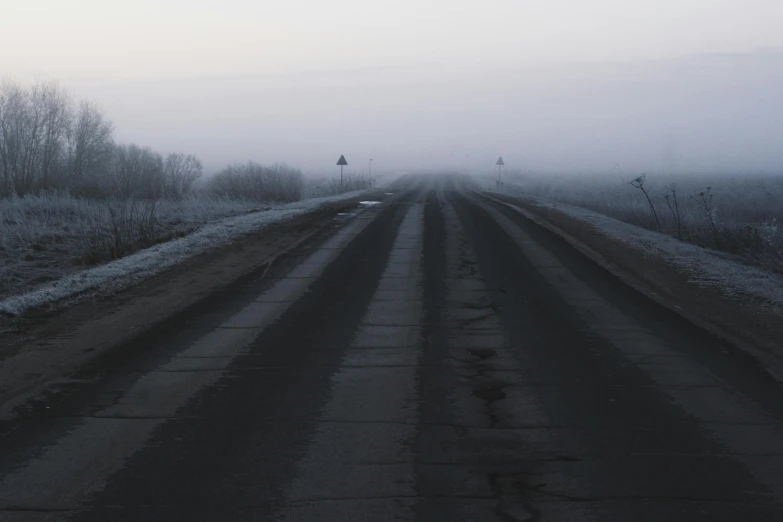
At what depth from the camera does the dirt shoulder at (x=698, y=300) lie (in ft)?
25.3

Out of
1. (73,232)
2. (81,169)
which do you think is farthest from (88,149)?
(73,232)

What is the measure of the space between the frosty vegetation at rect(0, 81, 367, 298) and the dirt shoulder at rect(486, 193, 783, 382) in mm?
10404

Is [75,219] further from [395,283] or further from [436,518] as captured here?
[436,518]

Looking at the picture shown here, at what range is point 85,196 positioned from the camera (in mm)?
32781

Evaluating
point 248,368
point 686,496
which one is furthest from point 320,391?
point 686,496

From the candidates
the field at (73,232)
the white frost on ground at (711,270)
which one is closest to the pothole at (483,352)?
the white frost on ground at (711,270)

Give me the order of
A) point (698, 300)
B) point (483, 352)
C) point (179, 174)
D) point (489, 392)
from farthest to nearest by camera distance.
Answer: point (179, 174)
point (698, 300)
point (483, 352)
point (489, 392)

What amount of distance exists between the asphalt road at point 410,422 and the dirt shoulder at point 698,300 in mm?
299

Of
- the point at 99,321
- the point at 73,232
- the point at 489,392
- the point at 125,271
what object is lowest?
the point at 489,392

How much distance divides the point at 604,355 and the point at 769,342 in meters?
1.97

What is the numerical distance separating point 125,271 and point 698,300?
889 centimetres

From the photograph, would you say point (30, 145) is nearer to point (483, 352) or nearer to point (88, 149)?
point (88, 149)

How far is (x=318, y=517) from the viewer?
375 centimetres

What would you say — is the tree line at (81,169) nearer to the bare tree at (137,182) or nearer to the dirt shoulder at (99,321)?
the bare tree at (137,182)
